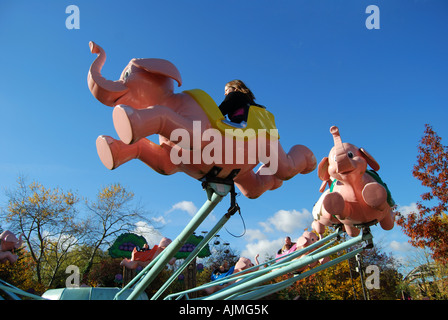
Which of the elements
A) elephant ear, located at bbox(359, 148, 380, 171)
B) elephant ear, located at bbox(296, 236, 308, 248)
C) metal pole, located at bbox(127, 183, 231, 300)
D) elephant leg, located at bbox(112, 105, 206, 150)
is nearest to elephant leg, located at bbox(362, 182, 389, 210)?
elephant ear, located at bbox(359, 148, 380, 171)

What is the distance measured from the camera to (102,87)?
2461 millimetres

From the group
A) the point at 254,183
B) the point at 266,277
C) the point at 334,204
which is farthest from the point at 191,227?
the point at 334,204

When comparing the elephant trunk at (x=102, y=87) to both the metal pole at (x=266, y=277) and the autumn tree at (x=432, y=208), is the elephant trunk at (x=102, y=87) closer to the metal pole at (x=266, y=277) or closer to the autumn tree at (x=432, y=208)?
the metal pole at (x=266, y=277)

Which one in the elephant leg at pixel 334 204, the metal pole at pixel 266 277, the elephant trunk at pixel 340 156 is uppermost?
the elephant trunk at pixel 340 156

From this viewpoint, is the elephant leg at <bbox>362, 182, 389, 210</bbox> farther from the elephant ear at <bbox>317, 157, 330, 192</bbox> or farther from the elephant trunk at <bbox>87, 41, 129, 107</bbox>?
the elephant trunk at <bbox>87, 41, 129, 107</bbox>

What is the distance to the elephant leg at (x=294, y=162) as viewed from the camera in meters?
2.78

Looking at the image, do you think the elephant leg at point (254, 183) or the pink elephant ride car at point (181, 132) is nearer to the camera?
the pink elephant ride car at point (181, 132)

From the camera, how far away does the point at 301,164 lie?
289 centimetres

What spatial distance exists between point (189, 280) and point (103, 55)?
1005 centimetres

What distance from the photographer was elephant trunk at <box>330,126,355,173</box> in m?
3.38

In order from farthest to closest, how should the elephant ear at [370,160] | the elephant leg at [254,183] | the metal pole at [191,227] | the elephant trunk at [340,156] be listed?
the elephant ear at [370,160], the elephant trunk at [340,156], the elephant leg at [254,183], the metal pole at [191,227]

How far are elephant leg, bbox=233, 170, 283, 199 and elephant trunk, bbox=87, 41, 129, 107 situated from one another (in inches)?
50.5

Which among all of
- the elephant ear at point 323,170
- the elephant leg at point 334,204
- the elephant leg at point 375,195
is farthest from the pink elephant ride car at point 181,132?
the elephant ear at point 323,170
